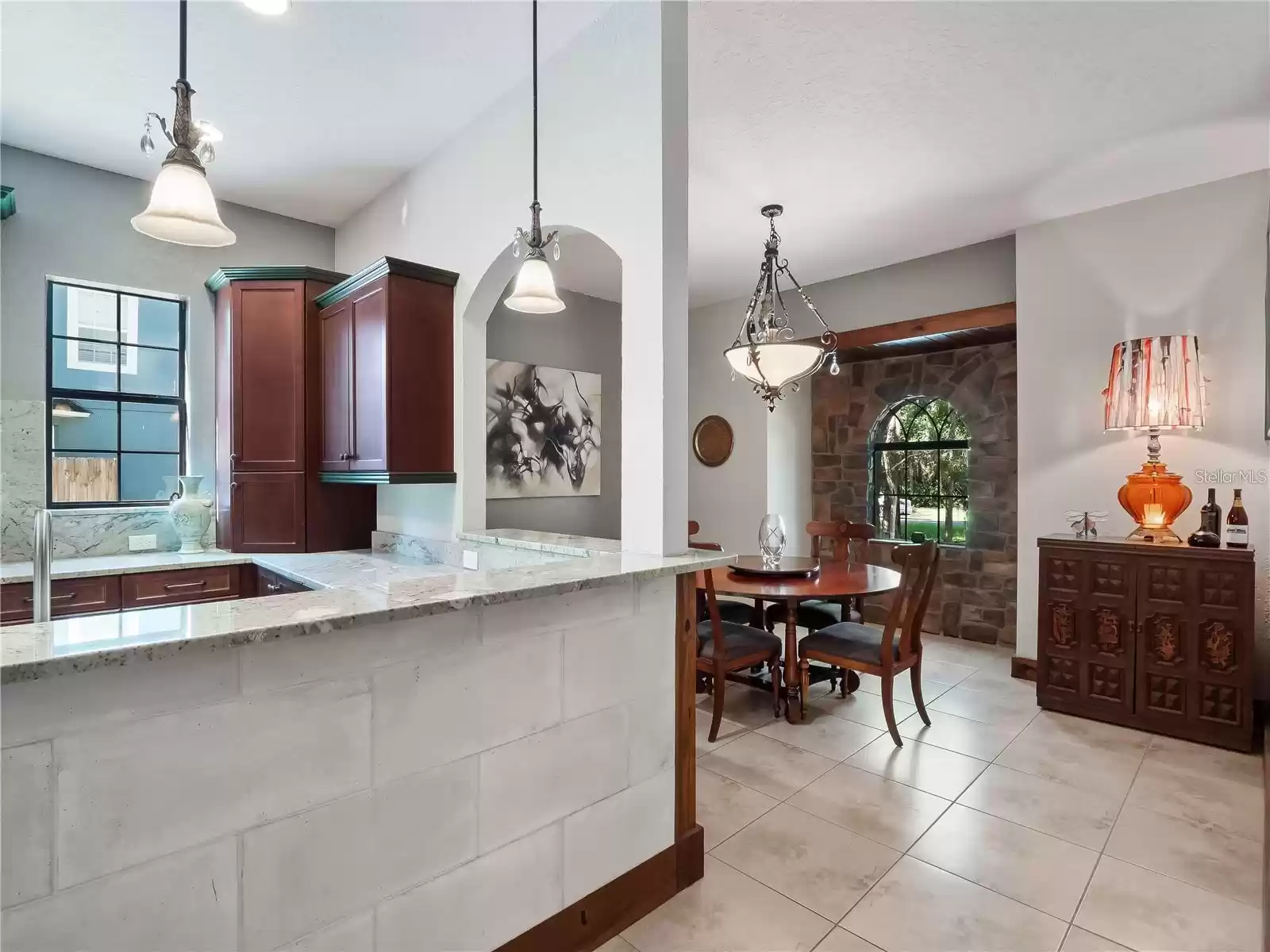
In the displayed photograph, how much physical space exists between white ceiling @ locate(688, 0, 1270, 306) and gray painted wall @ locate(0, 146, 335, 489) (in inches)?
111

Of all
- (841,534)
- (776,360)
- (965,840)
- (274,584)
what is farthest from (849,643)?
(274,584)

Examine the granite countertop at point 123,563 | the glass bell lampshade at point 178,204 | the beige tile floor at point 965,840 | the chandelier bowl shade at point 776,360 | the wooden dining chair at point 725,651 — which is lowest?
the beige tile floor at point 965,840

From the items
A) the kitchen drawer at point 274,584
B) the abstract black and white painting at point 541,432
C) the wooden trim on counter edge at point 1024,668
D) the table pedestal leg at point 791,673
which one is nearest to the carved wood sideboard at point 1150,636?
the wooden trim on counter edge at point 1024,668

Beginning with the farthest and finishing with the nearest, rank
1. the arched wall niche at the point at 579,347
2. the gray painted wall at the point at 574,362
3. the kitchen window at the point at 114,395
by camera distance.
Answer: the gray painted wall at the point at 574,362 → the arched wall niche at the point at 579,347 → the kitchen window at the point at 114,395

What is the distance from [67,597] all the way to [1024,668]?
17.2 feet

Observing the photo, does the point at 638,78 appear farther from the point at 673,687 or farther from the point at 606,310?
the point at 606,310

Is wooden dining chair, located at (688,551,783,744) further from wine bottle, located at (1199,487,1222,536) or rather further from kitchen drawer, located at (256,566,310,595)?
wine bottle, located at (1199,487,1222,536)

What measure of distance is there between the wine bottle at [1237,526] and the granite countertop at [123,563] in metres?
5.02

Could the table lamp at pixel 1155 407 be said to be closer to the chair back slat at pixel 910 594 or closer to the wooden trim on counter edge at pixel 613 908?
the chair back slat at pixel 910 594

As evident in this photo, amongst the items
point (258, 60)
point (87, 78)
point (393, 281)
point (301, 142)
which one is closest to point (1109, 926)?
point (393, 281)

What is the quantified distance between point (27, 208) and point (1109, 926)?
5361mm

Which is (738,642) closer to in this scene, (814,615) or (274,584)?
(814,615)

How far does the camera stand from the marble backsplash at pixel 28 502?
3096 millimetres

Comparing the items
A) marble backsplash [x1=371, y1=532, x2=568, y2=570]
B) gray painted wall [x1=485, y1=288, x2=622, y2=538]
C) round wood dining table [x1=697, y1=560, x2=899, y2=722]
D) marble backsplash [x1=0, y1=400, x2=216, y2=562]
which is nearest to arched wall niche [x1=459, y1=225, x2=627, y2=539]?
gray painted wall [x1=485, y1=288, x2=622, y2=538]
